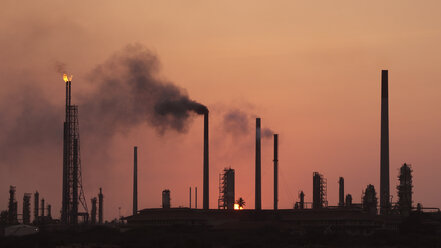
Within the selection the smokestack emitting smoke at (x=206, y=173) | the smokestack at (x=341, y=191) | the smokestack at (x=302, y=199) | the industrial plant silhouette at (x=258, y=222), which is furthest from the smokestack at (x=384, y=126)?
the smokestack at (x=302, y=199)

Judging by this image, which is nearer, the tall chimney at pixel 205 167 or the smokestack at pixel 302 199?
the tall chimney at pixel 205 167

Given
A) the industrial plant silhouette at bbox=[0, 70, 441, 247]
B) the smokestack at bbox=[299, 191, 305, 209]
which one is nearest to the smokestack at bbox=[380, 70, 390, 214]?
the industrial plant silhouette at bbox=[0, 70, 441, 247]

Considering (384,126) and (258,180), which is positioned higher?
(384,126)

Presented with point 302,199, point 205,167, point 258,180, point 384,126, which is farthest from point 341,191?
point 384,126

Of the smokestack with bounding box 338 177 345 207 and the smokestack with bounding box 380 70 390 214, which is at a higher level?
the smokestack with bounding box 380 70 390 214

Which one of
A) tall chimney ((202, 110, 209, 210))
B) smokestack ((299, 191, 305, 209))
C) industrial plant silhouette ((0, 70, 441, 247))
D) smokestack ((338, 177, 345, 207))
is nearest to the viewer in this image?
industrial plant silhouette ((0, 70, 441, 247))

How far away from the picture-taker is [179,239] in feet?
287

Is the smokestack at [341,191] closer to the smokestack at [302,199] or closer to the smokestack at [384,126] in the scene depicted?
the smokestack at [302,199]

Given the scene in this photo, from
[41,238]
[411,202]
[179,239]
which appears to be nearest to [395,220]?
[411,202]

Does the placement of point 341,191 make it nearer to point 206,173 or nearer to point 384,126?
point 206,173

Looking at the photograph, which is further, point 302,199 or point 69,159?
point 302,199

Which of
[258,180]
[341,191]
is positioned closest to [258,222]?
[258,180]

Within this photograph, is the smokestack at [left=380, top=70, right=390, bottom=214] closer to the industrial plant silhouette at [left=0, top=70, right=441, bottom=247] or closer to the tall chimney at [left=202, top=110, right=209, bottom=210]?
the industrial plant silhouette at [left=0, top=70, right=441, bottom=247]

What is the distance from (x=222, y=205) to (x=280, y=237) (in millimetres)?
49214
